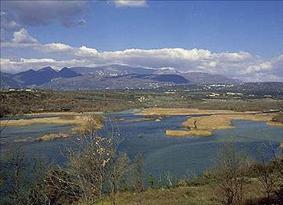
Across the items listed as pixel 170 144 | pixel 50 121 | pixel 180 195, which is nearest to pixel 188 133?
pixel 170 144

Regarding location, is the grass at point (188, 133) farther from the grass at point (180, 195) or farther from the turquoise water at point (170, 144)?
the grass at point (180, 195)

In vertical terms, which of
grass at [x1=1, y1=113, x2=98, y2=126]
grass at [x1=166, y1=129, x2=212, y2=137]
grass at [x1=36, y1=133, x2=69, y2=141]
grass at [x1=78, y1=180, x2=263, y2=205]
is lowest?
grass at [x1=1, y1=113, x2=98, y2=126]

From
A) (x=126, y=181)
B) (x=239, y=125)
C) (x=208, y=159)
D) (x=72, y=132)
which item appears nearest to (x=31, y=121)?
(x=72, y=132)

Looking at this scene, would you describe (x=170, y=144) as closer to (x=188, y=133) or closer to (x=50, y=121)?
(x=188, y=133)

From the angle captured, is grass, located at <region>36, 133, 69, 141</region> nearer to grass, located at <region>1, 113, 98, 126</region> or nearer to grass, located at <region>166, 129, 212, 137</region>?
grass, located at <region>166, 129, 212, 137</region>

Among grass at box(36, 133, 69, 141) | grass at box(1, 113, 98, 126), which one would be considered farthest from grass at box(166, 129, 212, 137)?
grass at box(1, 113, 98, 126)

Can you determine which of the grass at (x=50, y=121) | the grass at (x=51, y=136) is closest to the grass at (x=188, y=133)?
the grass at (x=51, y=136)

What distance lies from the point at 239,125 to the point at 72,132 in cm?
3764

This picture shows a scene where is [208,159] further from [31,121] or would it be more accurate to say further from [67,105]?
[67,105]

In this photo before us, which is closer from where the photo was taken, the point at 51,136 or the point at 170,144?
the point at 170,144

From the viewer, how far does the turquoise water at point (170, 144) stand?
56.3 meters

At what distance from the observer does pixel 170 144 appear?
7331cm

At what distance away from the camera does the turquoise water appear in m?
56.3

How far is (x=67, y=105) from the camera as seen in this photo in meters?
155
